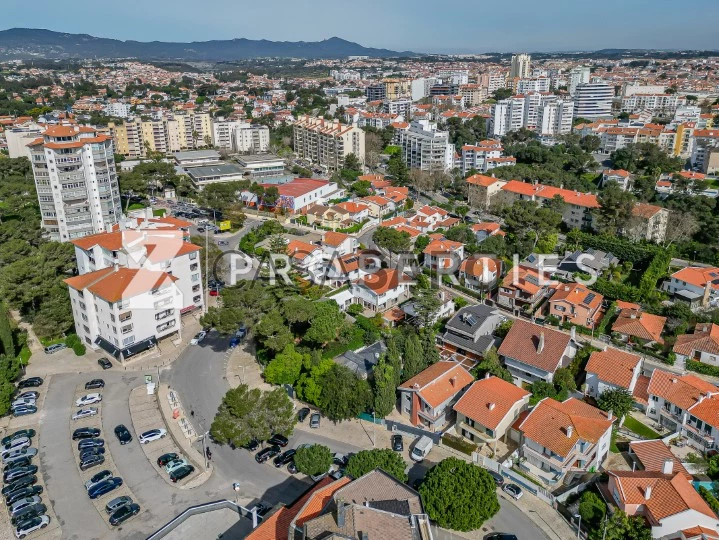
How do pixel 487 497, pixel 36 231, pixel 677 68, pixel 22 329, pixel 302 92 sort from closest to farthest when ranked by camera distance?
pixel 487 497 → pixel 22 329 → pixel 36 231 → pixel 302 92 → pixel 677 68

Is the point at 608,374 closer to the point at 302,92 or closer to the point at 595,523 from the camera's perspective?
→ the point at 595,523

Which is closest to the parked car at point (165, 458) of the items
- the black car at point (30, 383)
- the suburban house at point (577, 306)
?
the black car at point (30, 383)

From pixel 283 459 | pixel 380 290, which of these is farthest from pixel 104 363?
pixel 380 290

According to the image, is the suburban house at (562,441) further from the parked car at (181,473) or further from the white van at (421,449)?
the parked car at (181,473)

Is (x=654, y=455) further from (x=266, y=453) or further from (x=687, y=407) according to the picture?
(x=266, y=453)

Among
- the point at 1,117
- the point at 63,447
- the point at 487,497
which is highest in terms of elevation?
the point at 1,117

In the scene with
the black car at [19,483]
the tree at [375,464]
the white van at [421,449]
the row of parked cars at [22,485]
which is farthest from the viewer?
the white van at [421,449]

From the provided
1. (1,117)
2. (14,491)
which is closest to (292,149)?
(1,117)
